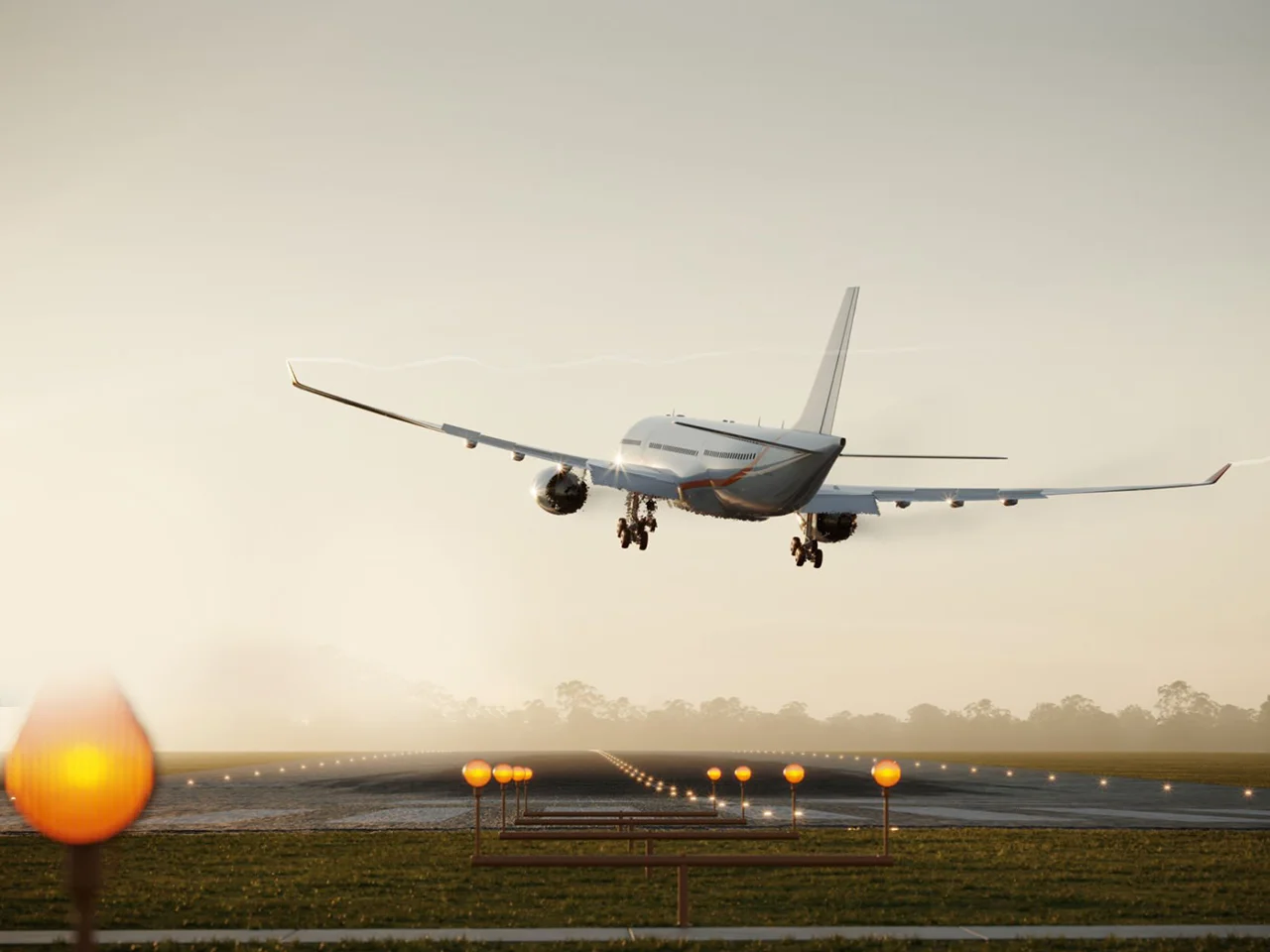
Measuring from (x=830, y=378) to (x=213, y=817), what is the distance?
85.5 feet

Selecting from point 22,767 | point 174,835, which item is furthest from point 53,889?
point 22,767

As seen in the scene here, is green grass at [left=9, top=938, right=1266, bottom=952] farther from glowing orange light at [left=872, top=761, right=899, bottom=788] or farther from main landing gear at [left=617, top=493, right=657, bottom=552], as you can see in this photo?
main landing gear at [left=617, top=493, right=657, bottom=552]

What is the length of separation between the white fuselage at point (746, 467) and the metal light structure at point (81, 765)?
3276 cm

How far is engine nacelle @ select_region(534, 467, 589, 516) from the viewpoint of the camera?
4541 cm

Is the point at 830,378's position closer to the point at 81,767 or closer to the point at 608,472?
the point at 608,472

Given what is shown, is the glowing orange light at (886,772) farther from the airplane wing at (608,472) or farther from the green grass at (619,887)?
the airplane wing at (608,472)

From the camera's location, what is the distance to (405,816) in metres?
46.4

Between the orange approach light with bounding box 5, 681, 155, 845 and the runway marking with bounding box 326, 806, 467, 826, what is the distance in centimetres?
3757

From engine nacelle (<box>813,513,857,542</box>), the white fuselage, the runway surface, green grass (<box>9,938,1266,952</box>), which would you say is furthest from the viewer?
engine nacelle (<box>813,513,857,542</box>)

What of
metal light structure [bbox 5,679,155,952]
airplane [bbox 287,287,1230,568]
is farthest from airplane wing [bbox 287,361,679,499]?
metal light structure [bbox 5,679,155,952]

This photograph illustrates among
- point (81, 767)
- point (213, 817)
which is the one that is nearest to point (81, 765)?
point (81, 767)

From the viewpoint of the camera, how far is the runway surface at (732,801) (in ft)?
143

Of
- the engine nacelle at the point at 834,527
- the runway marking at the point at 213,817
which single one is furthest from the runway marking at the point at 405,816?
the engine nacelle at the point at 834,527

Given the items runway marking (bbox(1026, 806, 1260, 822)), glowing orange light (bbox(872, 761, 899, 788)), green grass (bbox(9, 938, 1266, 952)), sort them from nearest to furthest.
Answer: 1. green grass (bbox(9, 938, 1266, 952))
2. glowing orange light (bbox(872, 761, 899, 788))
3. runway marking (bbox(1026, 806, 1260, 822))
